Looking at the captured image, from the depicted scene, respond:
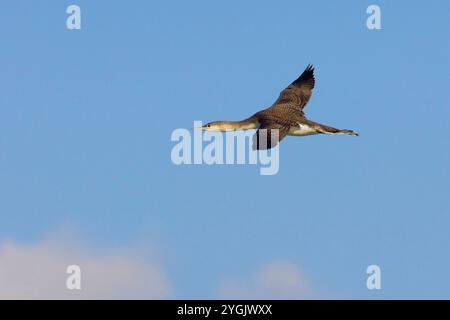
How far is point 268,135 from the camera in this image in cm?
4091

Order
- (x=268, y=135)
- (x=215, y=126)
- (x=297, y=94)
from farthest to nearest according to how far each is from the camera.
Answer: (x=297, y=94) < (x=215, y=126) < (x=268, y=135)

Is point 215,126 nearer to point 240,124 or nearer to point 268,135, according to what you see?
point 240,124

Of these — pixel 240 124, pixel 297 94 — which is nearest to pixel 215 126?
pixel 240 124

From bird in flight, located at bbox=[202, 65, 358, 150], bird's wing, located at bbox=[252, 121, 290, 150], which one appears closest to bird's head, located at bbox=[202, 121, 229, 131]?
bird in flight, located at bbox=[202, 65, 358, 150]

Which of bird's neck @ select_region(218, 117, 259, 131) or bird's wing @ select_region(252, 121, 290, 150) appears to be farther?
bird's neck @ select_region(218, 117, 259, 131)

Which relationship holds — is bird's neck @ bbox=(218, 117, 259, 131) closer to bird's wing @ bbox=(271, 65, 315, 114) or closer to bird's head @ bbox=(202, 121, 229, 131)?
bird's head @ bbox=(202, 121, 229, 131)

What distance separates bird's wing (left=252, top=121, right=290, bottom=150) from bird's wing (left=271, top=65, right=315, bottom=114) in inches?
134

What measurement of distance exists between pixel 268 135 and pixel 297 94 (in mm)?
8781

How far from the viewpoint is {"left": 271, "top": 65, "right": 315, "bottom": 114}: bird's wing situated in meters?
47.4

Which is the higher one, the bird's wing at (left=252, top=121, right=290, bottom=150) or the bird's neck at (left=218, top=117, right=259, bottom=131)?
the bird's neck at (left=218, top=117, right=259, bottom=131)

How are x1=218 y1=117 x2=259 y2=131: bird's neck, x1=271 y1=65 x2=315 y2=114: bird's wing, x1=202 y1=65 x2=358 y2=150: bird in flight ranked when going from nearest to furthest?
x1=202 y1=65 x2=358 y2=150: bird in flight < x1=218 y1=117 x2=259 y2=131: bird's neck < x1=271 y1=65 x2=315 y2=114: bird's wing

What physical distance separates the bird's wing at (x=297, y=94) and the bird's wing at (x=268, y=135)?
340cm
